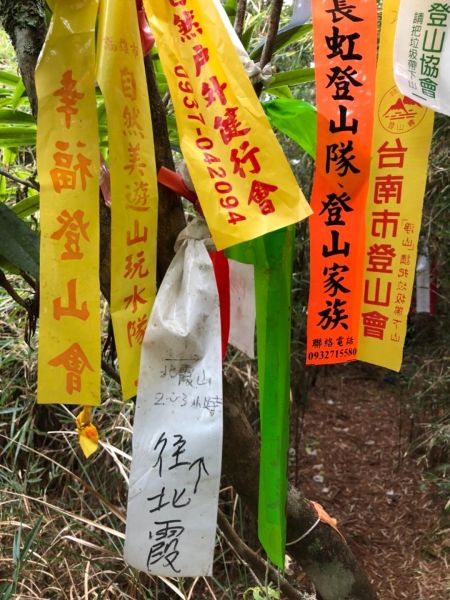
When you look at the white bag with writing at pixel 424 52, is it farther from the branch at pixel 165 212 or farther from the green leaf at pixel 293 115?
the branch at pixel 165 212

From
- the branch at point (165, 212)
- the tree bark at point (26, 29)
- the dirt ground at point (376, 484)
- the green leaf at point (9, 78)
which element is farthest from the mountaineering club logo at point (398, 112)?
the dirt ground at point (376, 484)

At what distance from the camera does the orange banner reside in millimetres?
664

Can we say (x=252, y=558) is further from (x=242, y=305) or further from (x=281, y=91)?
(x=281, y=91)

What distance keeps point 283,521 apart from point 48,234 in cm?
52

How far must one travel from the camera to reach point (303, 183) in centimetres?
247

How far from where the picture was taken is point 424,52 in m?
0.66

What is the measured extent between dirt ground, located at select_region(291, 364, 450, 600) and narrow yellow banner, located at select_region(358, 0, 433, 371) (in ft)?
4.25

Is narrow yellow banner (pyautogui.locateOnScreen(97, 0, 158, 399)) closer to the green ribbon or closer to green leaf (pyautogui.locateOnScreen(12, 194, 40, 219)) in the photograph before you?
the green ribbon

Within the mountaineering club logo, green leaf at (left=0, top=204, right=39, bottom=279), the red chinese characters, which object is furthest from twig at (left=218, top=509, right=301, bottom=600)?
the mountaineering club logo

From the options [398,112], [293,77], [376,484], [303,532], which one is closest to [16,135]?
[293,77]

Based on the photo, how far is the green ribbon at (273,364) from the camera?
2.36 feet

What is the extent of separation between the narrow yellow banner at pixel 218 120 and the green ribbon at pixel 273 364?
5.6 inches

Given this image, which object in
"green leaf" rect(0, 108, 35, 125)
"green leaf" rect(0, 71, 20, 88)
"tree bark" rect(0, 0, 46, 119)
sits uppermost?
"tree bark" rect(0, 0, 46, 119)

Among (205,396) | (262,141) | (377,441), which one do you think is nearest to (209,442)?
(205,396)
